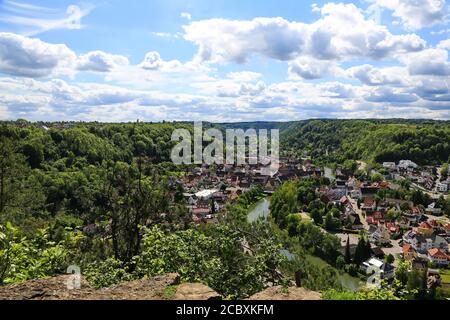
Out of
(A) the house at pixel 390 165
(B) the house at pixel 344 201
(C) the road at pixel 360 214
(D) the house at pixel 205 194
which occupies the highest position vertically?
(A) the house at pixel 390 165

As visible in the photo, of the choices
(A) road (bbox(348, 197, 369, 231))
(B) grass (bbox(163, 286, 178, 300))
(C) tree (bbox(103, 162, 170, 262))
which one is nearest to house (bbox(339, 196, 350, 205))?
(A) road (bbox(348, 197, 369, 231))

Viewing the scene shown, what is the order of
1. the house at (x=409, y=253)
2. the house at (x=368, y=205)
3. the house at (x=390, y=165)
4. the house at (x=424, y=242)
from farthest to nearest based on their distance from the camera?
the house at (x=390, y=165) < the house at (x=368, y=205) < the house at (x=424, y=242) < the house at (x=409, y=253)

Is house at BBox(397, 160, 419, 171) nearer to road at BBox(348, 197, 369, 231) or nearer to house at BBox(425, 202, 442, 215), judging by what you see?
road at BBox(348, 197, 369, 231)

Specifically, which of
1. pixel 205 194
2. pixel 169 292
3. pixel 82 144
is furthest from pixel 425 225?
pixel 82 144

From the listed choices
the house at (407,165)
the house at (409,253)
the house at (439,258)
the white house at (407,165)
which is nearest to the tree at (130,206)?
the house at (409,253)

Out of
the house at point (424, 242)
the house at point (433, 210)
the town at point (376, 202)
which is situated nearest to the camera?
the town at point (376, 202)

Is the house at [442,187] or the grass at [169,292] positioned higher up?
the grass at [169,292]

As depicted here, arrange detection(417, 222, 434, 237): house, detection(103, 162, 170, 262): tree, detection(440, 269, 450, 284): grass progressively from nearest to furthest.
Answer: detection(103, 162, 170, 262): tree → detection(440, 269, 450, 284): grass → detection(417, 222, 434, 237): house

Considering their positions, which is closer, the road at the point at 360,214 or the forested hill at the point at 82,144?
the road at the point at 360,214

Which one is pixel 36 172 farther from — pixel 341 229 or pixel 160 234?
pixel 160 234

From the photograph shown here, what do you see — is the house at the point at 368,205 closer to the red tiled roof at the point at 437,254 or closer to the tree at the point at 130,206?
the red tiled roof at the point at 437,254
